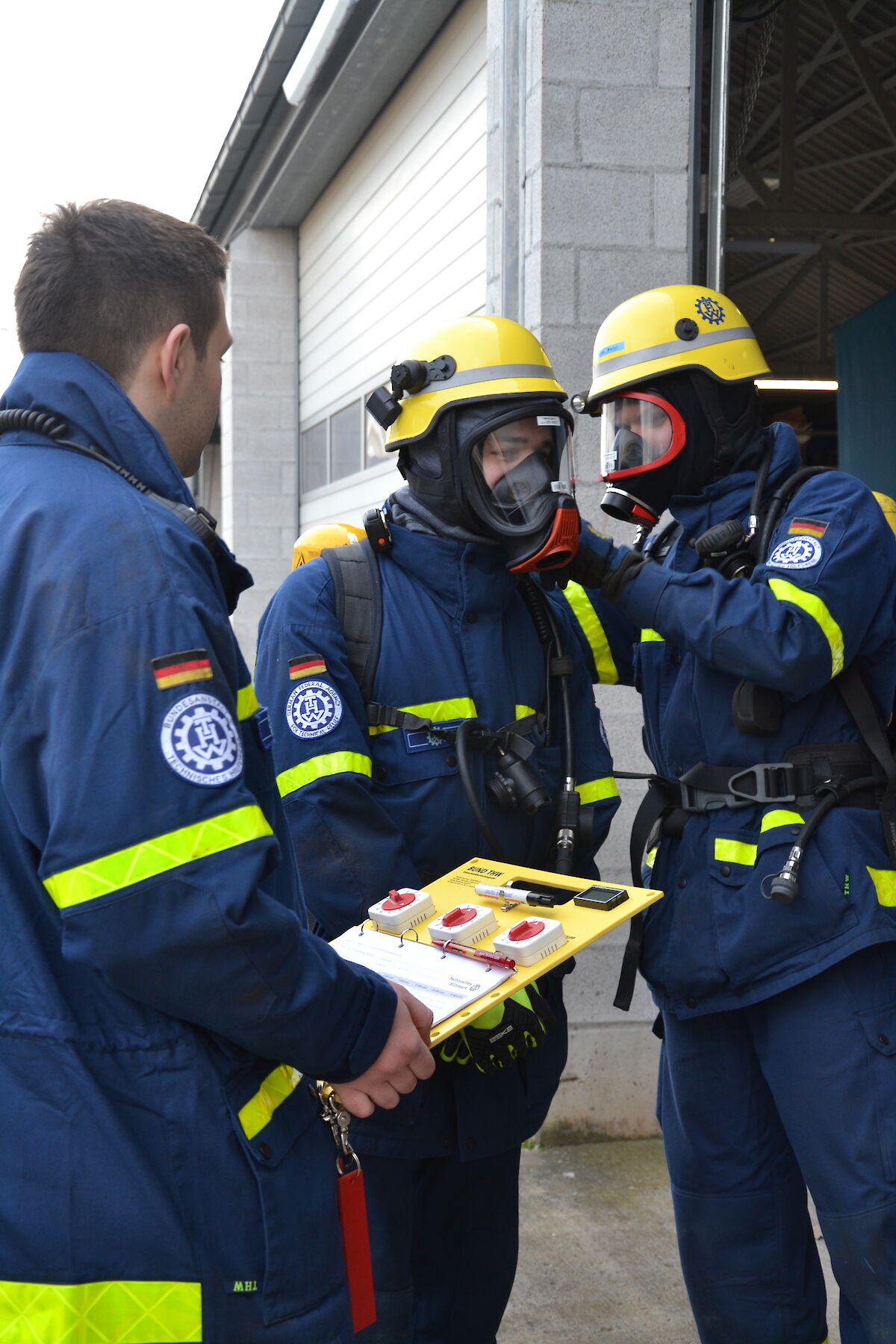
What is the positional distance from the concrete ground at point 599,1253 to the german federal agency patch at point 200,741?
256cm

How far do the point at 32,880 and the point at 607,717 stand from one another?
3245mm

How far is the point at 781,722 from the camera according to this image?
257 centimetres

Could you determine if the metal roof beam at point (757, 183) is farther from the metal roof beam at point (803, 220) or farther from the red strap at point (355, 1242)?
the red strap at point (355, 1242)

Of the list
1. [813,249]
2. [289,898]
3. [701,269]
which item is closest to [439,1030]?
[289,898]

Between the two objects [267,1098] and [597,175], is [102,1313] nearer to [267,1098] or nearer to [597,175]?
[267,1098]

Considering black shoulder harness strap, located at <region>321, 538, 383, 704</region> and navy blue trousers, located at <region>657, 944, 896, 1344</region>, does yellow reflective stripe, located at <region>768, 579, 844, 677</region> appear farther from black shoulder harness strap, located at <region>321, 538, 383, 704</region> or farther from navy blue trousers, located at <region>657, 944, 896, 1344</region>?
black shoulder harness strap, located at <region>321, 538, 383, 704</region>

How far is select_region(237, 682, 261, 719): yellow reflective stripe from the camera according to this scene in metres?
1.60

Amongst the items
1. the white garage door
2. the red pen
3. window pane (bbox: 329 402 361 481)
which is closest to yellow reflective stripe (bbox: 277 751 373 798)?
the red pen

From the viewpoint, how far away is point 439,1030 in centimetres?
175

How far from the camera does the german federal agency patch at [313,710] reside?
2.34 m

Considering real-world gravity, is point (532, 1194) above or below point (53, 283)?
below

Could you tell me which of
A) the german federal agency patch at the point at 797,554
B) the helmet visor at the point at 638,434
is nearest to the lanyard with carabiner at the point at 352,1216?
the german federal agency patch at the point at 797,554

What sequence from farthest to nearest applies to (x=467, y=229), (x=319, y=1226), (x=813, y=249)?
(x=813, y=249) < (x=467, y=229) < (x=319, y=1226)

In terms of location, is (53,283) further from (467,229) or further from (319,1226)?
Answer: (467,229)
